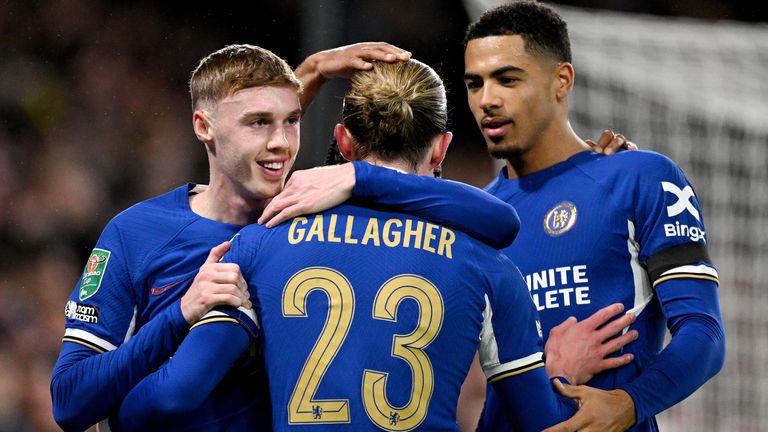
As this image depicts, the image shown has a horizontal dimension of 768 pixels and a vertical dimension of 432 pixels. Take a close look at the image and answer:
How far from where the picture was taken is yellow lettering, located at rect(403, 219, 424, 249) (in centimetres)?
251

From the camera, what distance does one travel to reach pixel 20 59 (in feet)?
25.8

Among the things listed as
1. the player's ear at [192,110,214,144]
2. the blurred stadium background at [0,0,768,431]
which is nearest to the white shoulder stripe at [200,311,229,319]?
the player's ear at [192,110,214,144]

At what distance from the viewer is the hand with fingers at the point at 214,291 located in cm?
244

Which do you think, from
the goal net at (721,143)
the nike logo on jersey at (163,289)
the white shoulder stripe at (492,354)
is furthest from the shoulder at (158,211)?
the goal net at (721,143)

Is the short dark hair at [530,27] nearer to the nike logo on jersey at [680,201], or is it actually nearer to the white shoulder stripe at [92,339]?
the nike logo on jersey at [680,201]

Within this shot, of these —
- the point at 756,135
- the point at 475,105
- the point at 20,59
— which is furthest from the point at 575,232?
the point at 20,59

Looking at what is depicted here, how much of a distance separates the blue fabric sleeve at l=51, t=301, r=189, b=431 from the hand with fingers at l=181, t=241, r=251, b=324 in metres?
0.05

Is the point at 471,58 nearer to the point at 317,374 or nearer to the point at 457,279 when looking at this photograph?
the point at 457,279

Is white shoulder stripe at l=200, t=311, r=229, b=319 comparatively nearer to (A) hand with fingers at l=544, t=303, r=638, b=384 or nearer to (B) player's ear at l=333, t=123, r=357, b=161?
(B) player's ear at l=333, t=123, r=357, b=161

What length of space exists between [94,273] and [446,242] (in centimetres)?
101

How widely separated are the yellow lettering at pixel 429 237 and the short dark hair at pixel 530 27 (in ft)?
3.93

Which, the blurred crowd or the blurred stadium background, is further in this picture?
the blurred crowd

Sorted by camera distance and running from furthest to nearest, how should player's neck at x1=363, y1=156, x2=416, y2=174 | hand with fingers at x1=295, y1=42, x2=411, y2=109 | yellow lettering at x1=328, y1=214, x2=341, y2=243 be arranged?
1. hand with fingers at x1=295, y1=42, x2=411, y2=109
2. player's neck at x1=363, y1=156, x2=416, y2=174
3. yellow lettering at x1=328, y1=214, x2=341, y2=243

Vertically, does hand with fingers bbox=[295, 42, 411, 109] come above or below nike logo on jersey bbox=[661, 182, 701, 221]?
above
